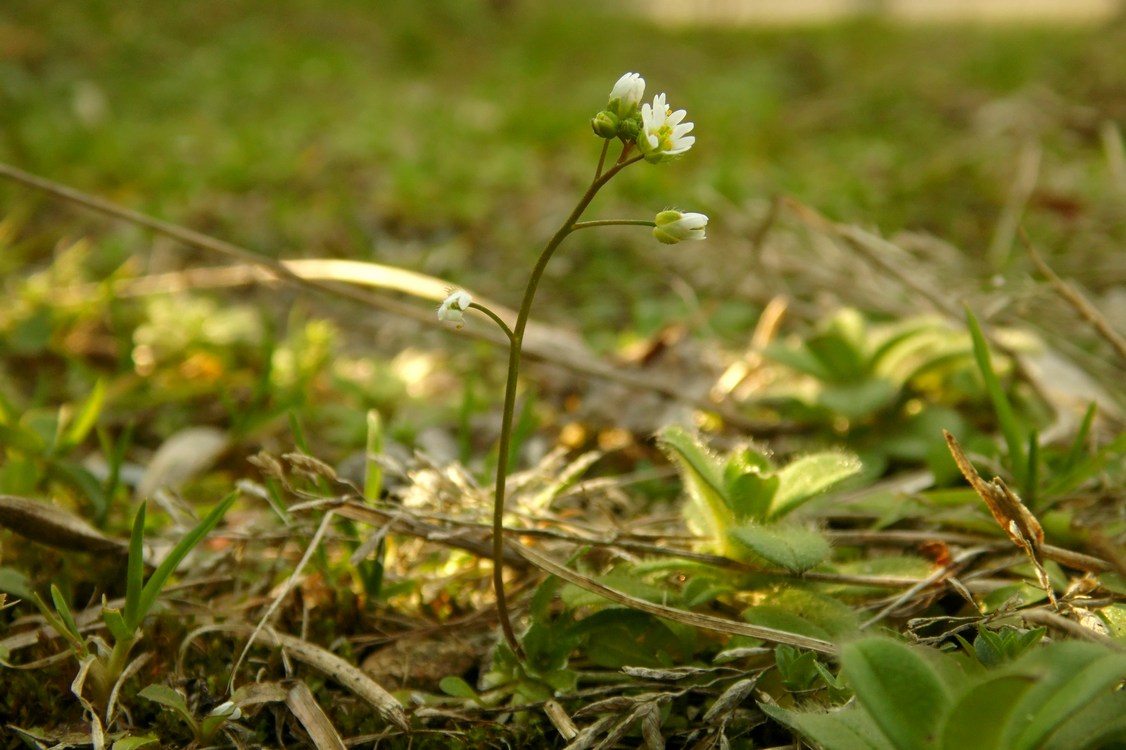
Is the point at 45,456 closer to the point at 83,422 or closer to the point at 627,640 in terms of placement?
the point at 83,422

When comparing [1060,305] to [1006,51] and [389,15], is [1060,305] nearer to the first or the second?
[1006,51]

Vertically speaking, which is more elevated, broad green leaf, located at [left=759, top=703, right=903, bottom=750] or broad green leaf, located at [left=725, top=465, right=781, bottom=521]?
broad green leaf, located at [left=725, top=465, right=781, bottom=521]

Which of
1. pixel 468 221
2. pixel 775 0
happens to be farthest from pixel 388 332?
pixel 775 0

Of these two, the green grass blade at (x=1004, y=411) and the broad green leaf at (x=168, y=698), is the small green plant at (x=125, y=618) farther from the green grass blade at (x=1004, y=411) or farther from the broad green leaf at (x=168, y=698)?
the green grass blade at (x=1004, y=411)

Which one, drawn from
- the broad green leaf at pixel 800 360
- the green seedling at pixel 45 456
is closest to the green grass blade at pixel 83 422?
the green seedling at pixel 45 456

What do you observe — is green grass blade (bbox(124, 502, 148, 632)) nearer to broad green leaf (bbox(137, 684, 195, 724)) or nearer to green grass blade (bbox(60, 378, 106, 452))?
broad green leaf (bbox(137, 684, 195, 724))

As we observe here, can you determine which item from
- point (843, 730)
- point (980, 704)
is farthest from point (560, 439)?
point (980, 704)

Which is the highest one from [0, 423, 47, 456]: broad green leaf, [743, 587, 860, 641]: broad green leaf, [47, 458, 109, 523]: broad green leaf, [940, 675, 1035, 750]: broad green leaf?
[940, 675, 1035, 750]: broad green leaf

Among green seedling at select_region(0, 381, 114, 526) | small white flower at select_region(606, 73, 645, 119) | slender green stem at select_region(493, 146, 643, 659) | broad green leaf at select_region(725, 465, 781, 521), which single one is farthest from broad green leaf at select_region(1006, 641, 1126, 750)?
green seedling at select_region(0, 381, 114, 526)
